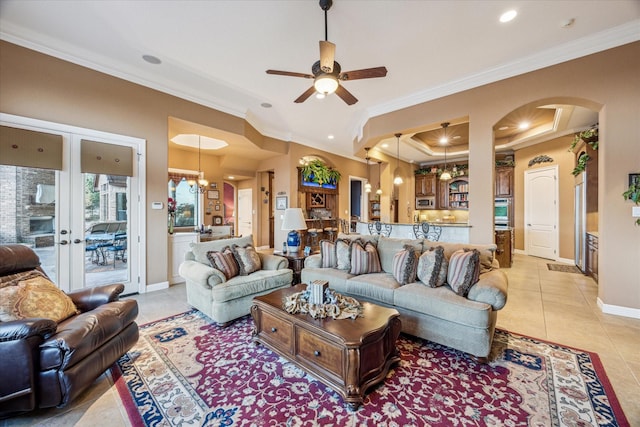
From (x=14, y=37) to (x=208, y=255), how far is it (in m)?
3.46

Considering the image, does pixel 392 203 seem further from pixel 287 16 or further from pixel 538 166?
pixel 287 16

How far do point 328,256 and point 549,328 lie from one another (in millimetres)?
2663

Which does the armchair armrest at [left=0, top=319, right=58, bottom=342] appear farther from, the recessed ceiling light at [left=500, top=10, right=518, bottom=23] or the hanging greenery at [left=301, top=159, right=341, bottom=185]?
the hanging greenery at [left=301, top=159, right=341, bottom=185]

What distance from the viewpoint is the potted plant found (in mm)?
2730

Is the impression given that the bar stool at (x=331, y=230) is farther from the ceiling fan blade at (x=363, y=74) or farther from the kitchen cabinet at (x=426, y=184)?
the ceiling fan blade at (x=363, y=74)

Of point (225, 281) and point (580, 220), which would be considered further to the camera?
point (580, 220)

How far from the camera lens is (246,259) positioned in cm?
346

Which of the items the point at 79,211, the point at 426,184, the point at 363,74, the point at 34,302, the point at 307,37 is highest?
the point at 307,37

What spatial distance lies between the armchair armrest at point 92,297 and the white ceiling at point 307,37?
9.50 feet

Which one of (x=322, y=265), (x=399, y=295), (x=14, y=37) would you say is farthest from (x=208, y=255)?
(x=14, y=37)

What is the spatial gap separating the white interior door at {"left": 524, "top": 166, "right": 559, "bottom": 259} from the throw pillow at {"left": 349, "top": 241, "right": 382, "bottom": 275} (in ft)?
19.9

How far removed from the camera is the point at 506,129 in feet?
20.7

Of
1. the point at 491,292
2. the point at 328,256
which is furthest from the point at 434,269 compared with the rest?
the point at 328,256

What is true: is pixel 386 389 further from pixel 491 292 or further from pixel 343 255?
pixel 343 255
